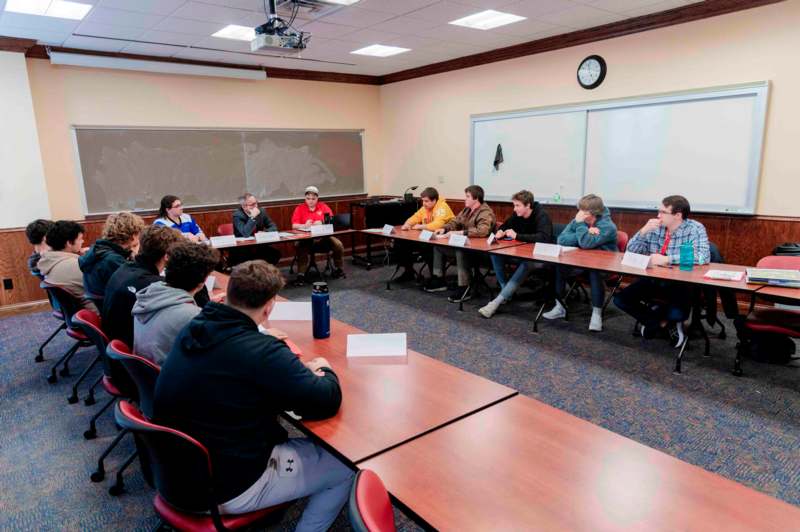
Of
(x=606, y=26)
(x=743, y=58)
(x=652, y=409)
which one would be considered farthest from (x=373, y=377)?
(x=606, y=26)

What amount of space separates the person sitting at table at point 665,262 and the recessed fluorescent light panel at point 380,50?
3.77 meters

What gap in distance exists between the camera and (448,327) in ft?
14.4

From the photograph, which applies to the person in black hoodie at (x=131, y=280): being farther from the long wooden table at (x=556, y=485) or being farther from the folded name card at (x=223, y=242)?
the folded name card at (x=223, y=242)

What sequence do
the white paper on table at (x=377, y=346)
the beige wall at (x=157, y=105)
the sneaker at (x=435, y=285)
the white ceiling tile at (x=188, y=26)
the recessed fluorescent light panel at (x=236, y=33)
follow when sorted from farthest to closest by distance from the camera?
the sneaker at (x=435, y=285) < the beige wall at (x=157, y=105) < the recessed fluorescent light panel at (x=236, y=33) < the white ceiling tile at (x=188, y=26) < the white paper on table at (x=377, y=346)

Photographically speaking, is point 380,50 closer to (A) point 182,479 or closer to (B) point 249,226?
(B) point 249,226

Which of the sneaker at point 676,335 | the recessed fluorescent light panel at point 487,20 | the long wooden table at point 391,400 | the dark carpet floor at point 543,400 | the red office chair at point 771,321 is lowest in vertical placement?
the dark carpet floor at point 543,400

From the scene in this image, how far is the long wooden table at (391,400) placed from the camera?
1.43 m

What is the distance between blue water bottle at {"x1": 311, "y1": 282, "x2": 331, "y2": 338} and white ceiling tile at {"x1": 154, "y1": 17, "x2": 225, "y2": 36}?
12.0ft

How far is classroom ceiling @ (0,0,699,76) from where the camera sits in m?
4.21

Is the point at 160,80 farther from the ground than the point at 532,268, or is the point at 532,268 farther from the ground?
the point at 160,80

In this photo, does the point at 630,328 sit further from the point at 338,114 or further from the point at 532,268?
the point at 338,114

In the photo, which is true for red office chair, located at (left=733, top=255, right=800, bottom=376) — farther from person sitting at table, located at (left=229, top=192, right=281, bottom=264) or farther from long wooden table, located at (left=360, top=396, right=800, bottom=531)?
person sitting at table, located at (left=229, top=192, right=281, bottom=264)

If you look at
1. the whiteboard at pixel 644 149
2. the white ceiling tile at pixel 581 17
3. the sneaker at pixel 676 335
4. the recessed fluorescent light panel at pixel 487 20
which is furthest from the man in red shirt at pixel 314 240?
the sneaker at pixel 676 335

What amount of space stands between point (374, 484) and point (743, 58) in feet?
16.6
